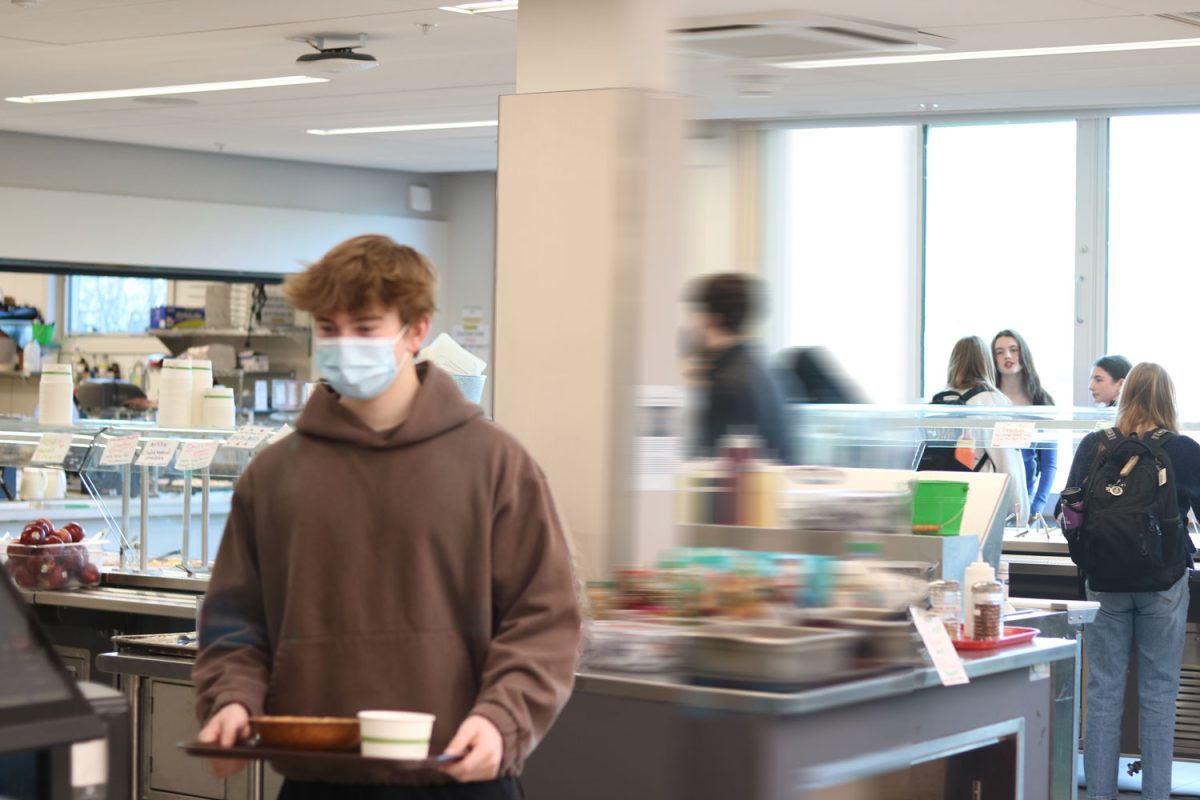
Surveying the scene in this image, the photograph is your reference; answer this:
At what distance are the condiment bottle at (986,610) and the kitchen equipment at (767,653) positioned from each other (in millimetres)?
739

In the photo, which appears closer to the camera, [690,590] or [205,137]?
[690,590]

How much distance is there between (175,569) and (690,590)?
3.05m

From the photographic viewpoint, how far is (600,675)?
342 centimetres

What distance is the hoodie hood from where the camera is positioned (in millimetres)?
2463

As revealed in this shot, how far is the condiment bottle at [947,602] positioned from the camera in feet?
12.8

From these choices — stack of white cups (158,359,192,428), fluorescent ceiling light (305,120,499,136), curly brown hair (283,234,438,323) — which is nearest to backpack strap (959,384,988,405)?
fluorescent ceiling light (305,120,499,136)

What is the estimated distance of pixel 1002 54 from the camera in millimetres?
7574

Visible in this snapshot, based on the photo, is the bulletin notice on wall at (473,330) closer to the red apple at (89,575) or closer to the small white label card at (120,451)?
the small white label card at (120,451)

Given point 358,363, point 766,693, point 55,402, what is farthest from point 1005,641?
point 55,402

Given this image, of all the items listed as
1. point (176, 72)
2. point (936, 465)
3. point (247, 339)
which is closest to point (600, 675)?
point (936, 465)

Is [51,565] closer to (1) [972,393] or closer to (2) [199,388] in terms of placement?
(2) [199,388]

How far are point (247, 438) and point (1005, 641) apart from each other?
9.33ft

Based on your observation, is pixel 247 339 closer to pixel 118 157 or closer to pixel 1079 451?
pixel 118 157

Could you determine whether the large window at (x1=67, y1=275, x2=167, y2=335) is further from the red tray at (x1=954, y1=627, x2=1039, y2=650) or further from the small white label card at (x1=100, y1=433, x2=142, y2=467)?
the red tray at (x1=954, y1=627, x2=1039, y2=650)
